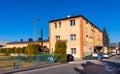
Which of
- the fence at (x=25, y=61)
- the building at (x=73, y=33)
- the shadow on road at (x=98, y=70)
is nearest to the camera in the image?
the shadow on road at (x=98, y=70)

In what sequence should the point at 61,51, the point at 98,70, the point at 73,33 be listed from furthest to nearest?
the point at 73,33 → the point at 61,51 → the point at 98,70

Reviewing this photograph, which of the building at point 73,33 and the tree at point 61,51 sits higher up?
the building at point 73,33

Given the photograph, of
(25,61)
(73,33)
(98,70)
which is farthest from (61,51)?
(73,33)

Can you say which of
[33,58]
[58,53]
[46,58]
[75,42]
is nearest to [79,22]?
[75,42]

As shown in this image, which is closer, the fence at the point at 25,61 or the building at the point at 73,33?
the fence at the point at 25,61

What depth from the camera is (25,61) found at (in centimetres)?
2189

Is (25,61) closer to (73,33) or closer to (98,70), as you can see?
(98,70)

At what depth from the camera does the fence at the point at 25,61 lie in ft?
63.9

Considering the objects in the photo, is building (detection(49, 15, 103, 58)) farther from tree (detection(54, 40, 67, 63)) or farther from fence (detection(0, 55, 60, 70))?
fence (detection(0, 55, 60, 70))

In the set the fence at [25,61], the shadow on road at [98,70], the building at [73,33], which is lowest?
the shadow on road at [98,70]

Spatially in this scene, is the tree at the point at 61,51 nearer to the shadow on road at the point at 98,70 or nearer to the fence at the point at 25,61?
the fence at the point at 25,61

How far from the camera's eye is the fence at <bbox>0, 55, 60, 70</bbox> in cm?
1947

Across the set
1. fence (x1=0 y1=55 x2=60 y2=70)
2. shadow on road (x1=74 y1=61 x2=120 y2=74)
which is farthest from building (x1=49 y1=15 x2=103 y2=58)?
shadow on road (x1=74 y1=61 x2=120 y2=74)

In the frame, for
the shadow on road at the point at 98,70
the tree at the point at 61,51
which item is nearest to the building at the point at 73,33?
the tree at the point at 61,51
